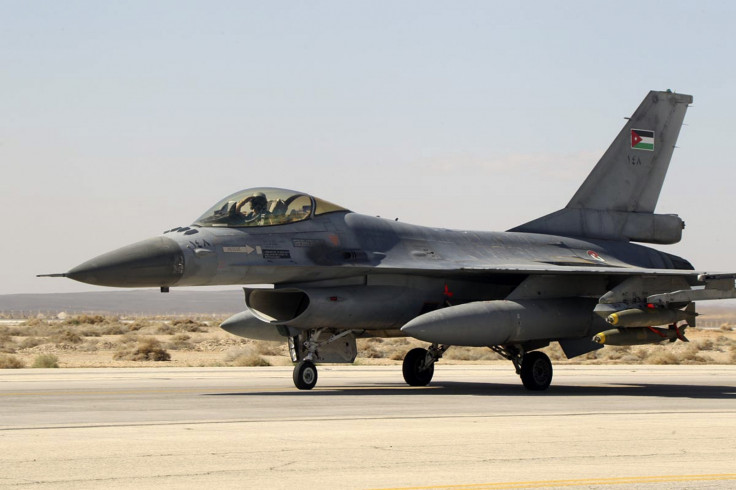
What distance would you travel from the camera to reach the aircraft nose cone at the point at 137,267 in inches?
641

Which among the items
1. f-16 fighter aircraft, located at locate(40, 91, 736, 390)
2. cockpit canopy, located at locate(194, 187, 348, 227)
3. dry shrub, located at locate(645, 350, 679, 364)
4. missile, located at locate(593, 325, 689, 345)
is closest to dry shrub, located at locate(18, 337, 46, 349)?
dry shrub, located at locate(645, 350, 679, 364)

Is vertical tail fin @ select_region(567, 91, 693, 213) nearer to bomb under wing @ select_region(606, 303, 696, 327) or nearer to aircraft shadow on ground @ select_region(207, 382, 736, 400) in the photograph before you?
aircraft shadow on ground @ select_region(207, 382, 736, 400)

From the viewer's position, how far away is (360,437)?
1124 centimetres

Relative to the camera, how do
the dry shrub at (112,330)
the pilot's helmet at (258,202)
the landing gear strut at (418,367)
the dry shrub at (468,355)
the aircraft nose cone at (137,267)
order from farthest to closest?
the dry shrub at (112,330) → the dry shrub at (468,355) → the landing gear strut at (418,367) → the pilot's helmet at (258,202) → the aircraft nose cone at (137,267)

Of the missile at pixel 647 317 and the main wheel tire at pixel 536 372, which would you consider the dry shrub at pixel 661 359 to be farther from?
the main wheel tire at pixel 536 372

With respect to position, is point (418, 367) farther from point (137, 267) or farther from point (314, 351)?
point (137, 267)

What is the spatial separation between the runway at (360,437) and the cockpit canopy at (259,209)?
3002 millimetres

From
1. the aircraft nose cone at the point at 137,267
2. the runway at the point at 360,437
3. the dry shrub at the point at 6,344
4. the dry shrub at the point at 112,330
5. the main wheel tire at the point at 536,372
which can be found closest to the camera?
the runway at the point at 360,437

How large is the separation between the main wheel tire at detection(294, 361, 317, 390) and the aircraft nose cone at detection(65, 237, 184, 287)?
300 centimetres

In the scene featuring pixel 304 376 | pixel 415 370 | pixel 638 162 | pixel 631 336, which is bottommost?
pixel 415 370

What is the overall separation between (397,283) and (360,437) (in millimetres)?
8500

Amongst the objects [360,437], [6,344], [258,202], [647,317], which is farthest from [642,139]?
[6,344]

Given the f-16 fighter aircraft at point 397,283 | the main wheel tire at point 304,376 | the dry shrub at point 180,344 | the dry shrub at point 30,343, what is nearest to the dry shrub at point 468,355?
the dry shrub at point 180,344

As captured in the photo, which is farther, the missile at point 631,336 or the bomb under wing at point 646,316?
the missile at point 631,336
